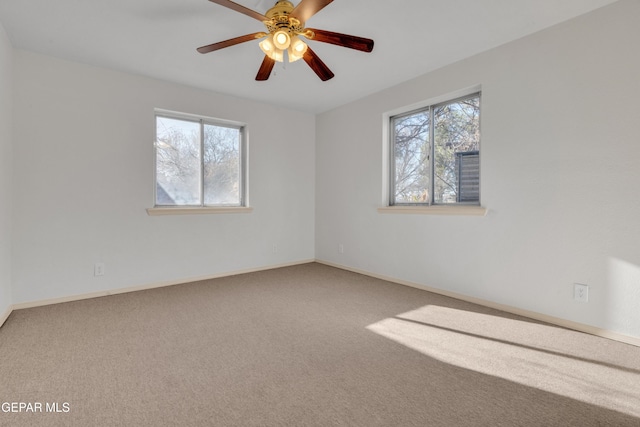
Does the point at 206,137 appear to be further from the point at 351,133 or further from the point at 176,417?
the point at 176,417

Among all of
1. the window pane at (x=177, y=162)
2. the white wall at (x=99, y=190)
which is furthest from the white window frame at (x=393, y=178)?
the window pane at (x=177, y=162)

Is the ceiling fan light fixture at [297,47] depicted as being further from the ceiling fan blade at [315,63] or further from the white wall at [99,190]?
the white wall at [99,190]

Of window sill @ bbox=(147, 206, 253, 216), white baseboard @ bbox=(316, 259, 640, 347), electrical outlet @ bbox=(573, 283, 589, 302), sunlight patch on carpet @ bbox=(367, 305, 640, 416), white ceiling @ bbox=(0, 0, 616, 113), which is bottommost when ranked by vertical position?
sunlight patch on carpet @ bbox=(367, 305, 640, 416)

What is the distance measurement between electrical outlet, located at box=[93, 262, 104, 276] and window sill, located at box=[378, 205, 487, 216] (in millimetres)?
3167

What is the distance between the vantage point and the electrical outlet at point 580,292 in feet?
7.48

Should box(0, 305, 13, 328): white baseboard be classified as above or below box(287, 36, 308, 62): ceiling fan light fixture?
below

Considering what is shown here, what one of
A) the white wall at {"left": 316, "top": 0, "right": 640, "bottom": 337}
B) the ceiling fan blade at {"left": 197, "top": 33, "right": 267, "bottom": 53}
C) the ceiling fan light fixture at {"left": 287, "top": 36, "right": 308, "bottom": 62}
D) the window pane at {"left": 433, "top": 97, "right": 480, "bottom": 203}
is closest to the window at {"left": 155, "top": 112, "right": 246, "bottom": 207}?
the ceiling fan blade at {"left": 197, "top": 33, "right": 267, "bottom": 53}

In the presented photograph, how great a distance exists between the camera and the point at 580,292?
90.9 inches

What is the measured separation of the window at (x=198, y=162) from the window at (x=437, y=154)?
2.11 meters

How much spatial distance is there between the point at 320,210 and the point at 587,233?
3257mm

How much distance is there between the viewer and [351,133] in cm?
429

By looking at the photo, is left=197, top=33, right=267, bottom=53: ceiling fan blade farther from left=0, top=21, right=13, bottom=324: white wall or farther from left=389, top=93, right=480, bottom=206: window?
left=389, top=93, right=480, bottom=206: window

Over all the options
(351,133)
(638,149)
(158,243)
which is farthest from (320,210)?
(638,149)

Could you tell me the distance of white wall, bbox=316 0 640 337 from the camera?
2.12 metres
